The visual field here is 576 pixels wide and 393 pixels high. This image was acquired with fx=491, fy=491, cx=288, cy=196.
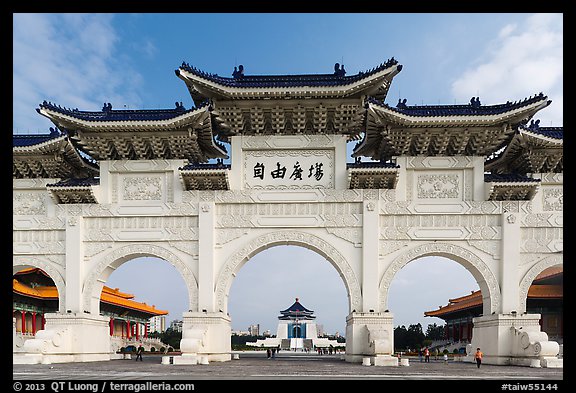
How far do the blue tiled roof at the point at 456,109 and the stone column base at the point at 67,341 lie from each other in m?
11.7

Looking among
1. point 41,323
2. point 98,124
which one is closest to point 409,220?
point 98,124

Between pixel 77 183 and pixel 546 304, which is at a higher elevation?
pixel 77 183

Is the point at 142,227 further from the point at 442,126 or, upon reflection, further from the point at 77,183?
the point at 442,126

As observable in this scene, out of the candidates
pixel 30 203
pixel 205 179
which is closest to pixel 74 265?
pixel 30 203

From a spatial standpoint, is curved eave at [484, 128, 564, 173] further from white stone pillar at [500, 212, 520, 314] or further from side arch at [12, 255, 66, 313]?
side arch at [12, 255, 66, 313]

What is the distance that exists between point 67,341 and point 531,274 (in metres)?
14.8

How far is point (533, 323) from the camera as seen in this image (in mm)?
15234

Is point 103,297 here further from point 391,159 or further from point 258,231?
point 391,159

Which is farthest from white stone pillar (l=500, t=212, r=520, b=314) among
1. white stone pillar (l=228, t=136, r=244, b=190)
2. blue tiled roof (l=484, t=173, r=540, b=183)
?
white stone pillar (l=228, t=136, r=244, b=190)

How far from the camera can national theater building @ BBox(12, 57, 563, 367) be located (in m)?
15.4

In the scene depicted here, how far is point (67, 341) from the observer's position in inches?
614

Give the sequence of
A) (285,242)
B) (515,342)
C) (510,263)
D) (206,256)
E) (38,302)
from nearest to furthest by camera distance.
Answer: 1. (515,342)
2. (510,263)
3. (206,256)
4. (285,242)
5. (38,302)

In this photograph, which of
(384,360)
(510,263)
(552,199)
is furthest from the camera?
(552,199)
